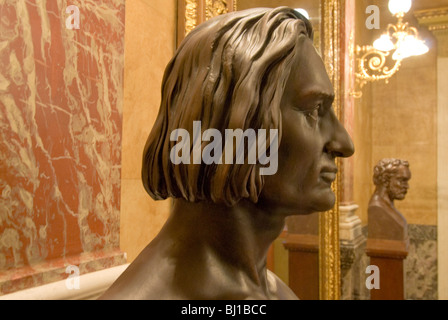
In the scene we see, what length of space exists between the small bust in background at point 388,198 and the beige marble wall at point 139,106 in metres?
2.04

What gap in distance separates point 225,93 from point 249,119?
0.07 metres

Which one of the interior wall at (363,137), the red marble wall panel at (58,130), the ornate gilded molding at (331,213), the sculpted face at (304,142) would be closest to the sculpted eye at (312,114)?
the sculpted face at (304,142)

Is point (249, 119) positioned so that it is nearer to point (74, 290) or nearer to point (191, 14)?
point (74, 290)

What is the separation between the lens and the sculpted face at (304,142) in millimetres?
839

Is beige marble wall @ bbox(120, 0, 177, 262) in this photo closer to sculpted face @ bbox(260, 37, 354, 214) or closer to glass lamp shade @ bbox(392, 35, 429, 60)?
sculpted face @ bbox(260, 37, 354, 214)

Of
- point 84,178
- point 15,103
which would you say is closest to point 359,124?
point 84,178

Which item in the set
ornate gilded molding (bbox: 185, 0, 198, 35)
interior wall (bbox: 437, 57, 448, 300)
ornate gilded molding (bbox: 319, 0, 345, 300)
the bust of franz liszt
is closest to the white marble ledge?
the bust of franz liszt

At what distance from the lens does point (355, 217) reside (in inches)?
129

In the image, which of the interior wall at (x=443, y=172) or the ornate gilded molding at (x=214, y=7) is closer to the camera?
the ornate gilded molding at (x=214, y=7)

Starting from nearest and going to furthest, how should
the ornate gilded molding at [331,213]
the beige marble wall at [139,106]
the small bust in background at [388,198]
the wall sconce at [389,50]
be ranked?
the beige marble wall at [139,106]
the ornate gilded molding at [331,213]
the small bust in background at [388,198]
the wall sconce at [389,50]

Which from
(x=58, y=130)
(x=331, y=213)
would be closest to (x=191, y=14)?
(x=58, y=130)

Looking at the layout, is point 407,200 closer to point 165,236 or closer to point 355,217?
point 355,217

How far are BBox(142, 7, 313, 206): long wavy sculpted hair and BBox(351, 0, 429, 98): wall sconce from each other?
266cm

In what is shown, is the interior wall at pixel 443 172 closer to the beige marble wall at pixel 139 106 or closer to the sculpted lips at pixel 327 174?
the beige marble wall at pixel 139 106
